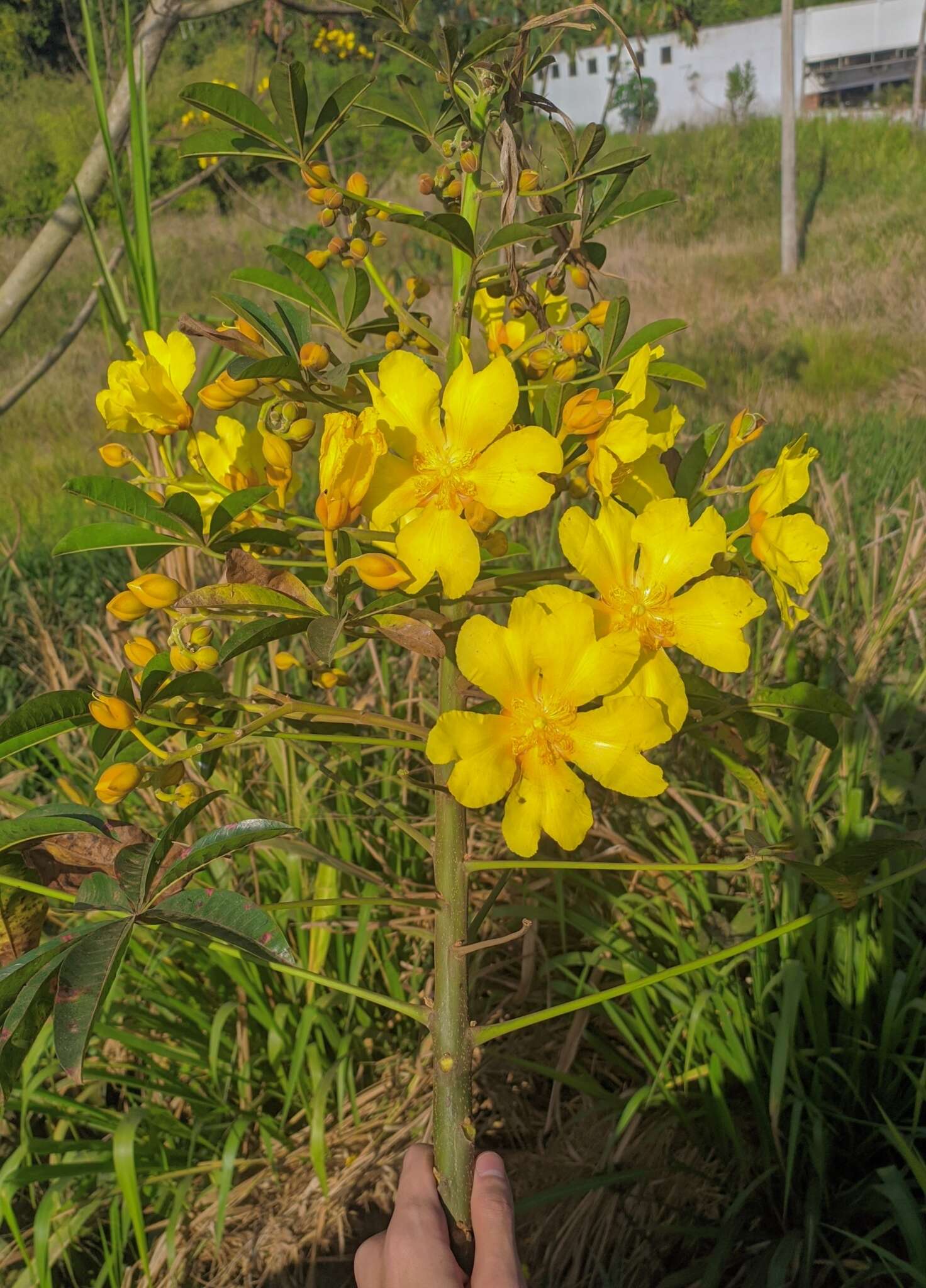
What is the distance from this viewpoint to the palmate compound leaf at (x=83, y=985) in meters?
0.45

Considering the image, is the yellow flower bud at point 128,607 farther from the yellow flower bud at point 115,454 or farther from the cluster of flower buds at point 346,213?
the cluster of flower buds at point 346,213

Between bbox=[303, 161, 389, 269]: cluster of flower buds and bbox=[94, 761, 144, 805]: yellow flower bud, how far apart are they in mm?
343

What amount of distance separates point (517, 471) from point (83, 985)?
36 centimetres

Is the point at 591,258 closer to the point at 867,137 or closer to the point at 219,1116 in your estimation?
the point at 219,1116

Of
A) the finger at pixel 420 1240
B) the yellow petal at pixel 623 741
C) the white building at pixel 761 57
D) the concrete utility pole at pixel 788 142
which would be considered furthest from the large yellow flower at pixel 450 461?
the white building at pixel 761 57

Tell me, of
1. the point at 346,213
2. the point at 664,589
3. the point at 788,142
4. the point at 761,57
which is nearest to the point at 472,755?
the point at 664,589


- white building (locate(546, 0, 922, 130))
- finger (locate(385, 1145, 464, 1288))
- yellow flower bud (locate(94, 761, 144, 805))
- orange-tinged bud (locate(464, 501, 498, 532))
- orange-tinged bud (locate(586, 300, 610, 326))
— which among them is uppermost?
white building (locate(546, 0, 922, 130))

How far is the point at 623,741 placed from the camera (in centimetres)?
52

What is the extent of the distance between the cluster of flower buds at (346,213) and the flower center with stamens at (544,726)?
0.98 feet

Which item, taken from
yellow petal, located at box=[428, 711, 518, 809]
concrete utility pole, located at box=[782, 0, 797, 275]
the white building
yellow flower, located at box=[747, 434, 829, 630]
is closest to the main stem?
yellow petal, located at box=[428, 711, 518, 809]

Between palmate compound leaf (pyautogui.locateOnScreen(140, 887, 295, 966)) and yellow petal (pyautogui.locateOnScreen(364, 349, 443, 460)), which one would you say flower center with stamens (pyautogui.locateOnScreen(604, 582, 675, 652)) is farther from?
palmate compound leaf (pyautogui.locateOnScreen(140, 887, 295, 966))

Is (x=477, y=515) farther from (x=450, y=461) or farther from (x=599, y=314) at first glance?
(x=599, y=314)

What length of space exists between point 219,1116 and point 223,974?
17 centimetres

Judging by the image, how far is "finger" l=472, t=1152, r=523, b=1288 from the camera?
60 cm
